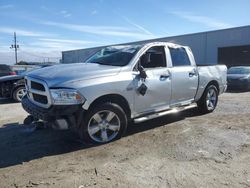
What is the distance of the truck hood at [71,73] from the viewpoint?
495cm

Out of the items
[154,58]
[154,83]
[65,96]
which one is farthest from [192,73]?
[65,96]

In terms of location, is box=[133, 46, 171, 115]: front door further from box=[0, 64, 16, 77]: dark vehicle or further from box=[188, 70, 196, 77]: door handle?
box=[0, 64, 16, 77]: dark vehicle

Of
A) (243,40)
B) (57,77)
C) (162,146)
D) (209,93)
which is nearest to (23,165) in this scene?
(57,77)

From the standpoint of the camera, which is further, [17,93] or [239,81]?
[239,81]

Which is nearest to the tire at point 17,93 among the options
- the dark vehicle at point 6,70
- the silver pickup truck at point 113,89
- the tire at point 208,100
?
the dark vehicle at point 6,70

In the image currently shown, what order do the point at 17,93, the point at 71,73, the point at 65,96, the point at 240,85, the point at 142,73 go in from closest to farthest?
the point at 65,96, the point at 71,73, the point at 142,73, the point at 17,93, the point at 240,85

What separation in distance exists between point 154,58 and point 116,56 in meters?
0.82

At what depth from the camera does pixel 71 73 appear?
5.16m

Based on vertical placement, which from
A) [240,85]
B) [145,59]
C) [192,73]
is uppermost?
[145,59]

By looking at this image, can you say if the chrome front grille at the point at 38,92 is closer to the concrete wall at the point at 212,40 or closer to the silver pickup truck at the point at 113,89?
the silver pickup truck at the point at 113,89

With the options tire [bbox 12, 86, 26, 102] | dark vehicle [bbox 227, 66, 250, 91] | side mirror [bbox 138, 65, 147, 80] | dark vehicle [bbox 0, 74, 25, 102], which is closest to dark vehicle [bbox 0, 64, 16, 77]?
dark vehicle [bbox 0, 74, 25, 102]

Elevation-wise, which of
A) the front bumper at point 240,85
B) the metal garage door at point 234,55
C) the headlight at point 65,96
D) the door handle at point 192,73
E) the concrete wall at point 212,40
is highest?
the concrete wall at point 212,40

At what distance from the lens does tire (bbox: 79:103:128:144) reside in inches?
201

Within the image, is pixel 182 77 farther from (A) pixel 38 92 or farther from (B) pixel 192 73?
(A) pixel 38 92
